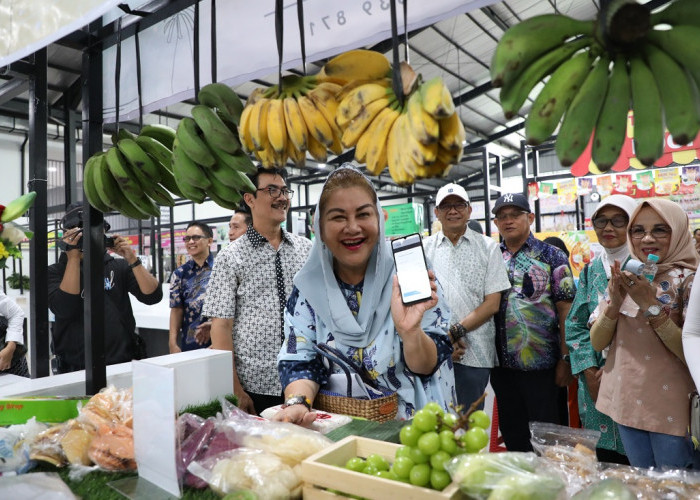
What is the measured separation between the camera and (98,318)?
5.33ft

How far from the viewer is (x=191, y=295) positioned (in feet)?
9.63

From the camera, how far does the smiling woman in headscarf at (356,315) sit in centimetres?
146

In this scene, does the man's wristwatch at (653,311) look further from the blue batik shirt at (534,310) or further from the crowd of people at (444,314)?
the blue batik shirt at (534,310)

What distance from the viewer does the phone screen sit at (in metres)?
1.16

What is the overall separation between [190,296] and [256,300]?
3.06ft

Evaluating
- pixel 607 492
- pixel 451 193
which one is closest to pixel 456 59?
pixel 451 193

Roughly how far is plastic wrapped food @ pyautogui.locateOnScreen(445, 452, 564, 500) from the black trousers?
6.61 feet

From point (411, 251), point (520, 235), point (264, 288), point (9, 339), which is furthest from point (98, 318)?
point (520, 235)

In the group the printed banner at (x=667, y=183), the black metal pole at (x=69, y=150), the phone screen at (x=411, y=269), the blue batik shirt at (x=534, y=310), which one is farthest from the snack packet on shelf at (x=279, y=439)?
the printed banner at (x=667, y=183)

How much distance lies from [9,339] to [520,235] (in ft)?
9.22

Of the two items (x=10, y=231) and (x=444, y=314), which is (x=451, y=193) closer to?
(x=444, y=314)

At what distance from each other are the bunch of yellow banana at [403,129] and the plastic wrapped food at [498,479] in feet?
1.53

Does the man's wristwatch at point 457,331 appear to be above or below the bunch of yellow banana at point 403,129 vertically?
below

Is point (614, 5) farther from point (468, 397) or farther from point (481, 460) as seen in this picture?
point (468, 397)
